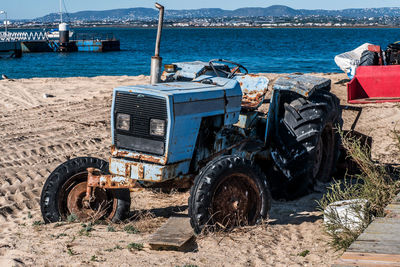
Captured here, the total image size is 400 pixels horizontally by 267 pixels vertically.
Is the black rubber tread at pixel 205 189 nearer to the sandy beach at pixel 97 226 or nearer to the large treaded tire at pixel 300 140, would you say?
the sandy beach at pixel 97 226

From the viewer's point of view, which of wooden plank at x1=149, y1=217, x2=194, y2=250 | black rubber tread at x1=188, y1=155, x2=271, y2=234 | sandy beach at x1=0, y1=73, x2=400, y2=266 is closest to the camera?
sandy beach at x1=0, y1=73, x2=400, y2=266

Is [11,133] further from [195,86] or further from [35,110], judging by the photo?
[195,86]

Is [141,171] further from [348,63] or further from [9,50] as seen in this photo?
[9,50]

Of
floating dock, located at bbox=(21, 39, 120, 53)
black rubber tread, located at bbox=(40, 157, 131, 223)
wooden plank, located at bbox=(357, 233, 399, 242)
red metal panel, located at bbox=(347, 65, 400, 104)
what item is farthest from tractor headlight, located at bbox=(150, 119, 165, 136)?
floating dock, located at bbox=(21, 39, 120, 53)

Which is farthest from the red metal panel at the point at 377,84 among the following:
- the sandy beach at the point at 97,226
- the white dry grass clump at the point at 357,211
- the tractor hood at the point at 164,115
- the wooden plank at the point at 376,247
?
the wooden plank at the point at 376,247

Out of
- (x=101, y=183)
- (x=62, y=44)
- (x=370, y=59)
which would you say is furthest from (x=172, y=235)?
(x=62, y=44)

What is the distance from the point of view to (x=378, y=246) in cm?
398

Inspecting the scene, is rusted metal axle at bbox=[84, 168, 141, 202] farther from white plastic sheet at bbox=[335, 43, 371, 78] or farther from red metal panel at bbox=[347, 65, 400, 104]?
white plastic sheet at bbox=[335, 43, 371, 78]

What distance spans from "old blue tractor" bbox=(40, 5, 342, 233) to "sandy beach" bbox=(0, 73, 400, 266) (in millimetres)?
252

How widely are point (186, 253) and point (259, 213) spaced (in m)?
1.04

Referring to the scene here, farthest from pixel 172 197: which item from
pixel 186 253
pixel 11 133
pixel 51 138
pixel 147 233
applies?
pixel 11 133

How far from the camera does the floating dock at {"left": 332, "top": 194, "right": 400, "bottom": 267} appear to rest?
3699 mm

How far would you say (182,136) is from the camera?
532 cm

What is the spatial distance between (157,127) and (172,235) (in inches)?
38.9
